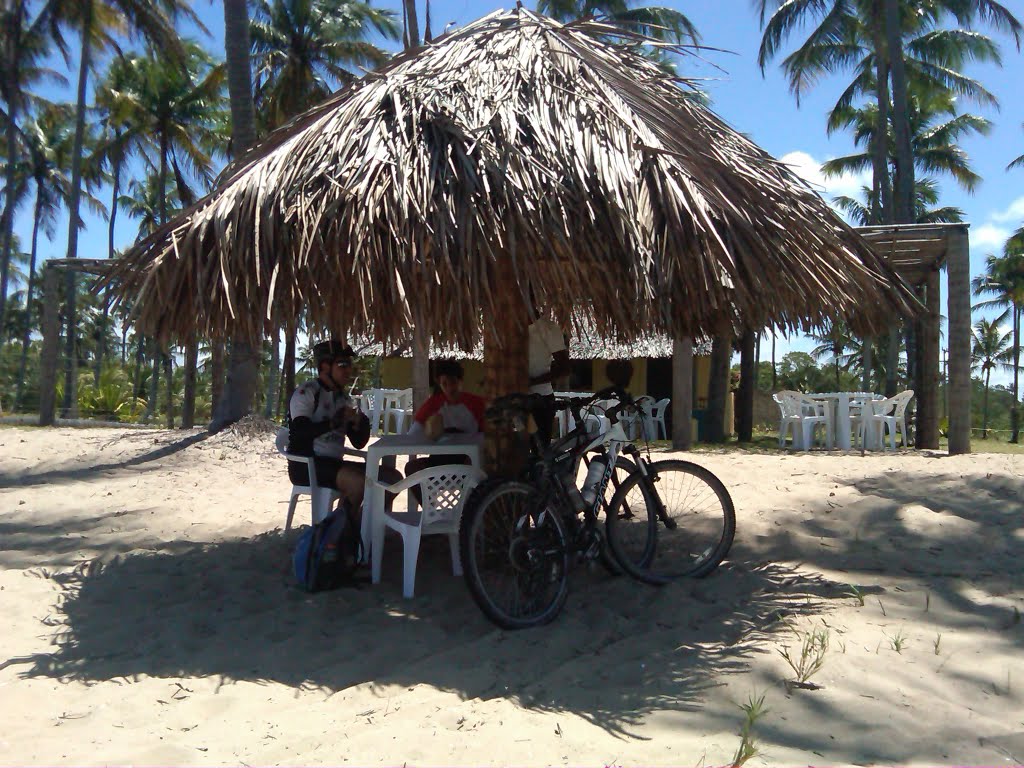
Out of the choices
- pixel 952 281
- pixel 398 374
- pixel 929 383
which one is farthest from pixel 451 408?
pixel 398 374

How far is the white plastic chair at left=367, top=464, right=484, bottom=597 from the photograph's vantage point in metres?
4.12

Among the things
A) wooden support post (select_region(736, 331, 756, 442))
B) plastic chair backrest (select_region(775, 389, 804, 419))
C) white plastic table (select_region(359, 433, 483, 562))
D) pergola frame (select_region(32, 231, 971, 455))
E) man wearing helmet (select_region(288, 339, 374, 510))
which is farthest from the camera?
wooden support post (select_region(736, 331, 756, 442))

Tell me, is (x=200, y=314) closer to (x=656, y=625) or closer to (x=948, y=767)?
(x=656, y=625)

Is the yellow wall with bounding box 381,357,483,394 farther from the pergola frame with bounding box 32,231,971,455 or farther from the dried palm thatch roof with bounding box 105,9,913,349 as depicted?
the dried palm thatch roof with bounding box 105,9,913,349

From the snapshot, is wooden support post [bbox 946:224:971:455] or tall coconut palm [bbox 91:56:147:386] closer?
wooden support post [bbox 946:224:971:455]

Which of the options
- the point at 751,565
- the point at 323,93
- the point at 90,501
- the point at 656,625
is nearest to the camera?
the point at 656,625

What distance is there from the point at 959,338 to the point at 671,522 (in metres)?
5.55

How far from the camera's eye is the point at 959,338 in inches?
326

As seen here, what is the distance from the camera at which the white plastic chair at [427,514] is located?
4117mm

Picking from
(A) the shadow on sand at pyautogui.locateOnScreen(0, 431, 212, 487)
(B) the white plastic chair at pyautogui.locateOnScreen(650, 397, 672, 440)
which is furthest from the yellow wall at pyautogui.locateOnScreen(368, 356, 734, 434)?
(A) the shadow on sand at pyautogui.locateOnScreen(0, 431, 212, 487)

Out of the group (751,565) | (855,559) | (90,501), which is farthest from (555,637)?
(90,501)

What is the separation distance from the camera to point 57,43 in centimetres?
2211

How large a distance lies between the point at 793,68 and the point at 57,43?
775 inches

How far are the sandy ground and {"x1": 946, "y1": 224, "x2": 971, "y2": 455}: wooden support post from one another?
2.59 metres
